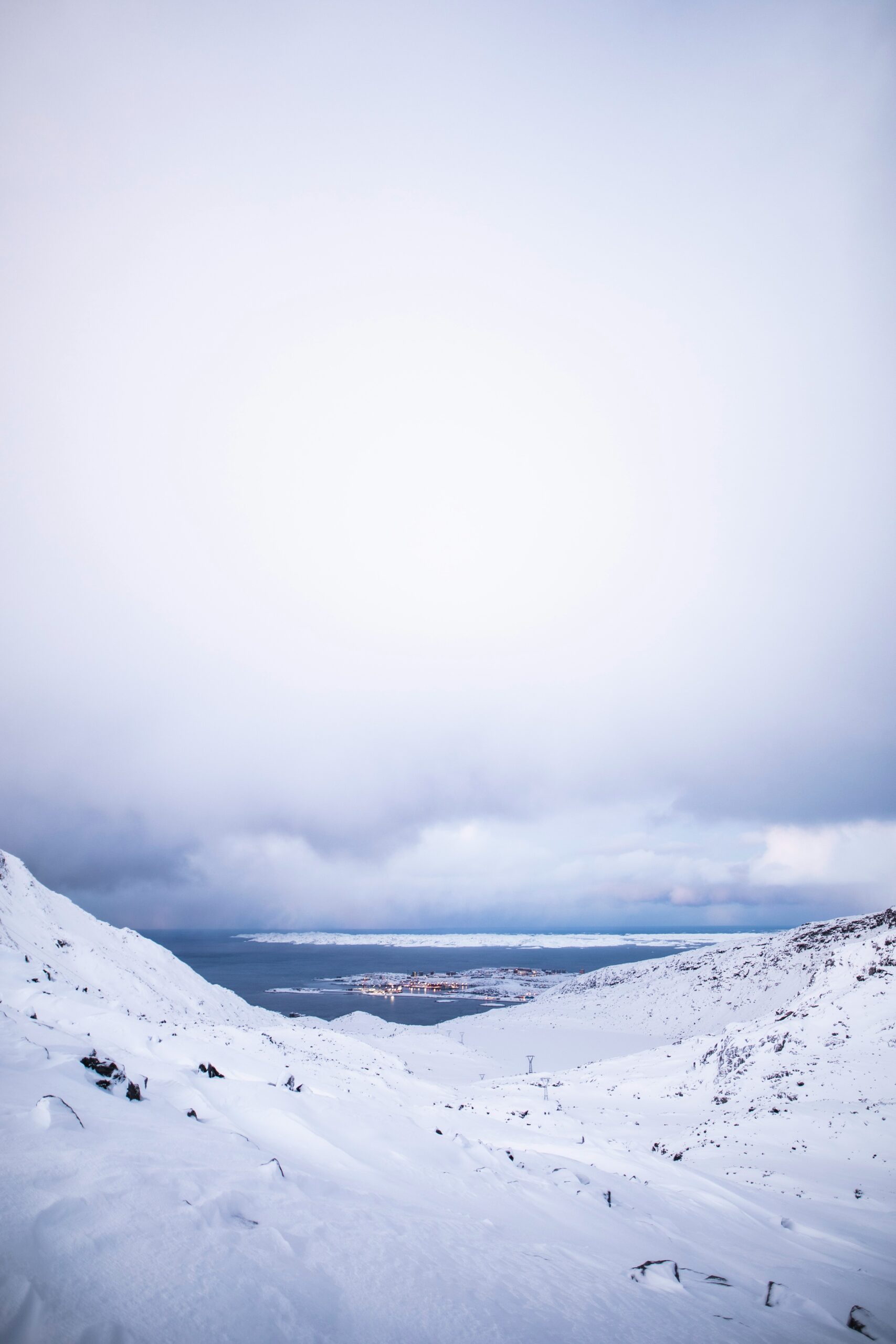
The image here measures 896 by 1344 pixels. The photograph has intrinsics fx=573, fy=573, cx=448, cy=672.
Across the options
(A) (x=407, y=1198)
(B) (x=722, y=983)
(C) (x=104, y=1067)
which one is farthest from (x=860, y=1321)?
(B) (x=722, y=983)

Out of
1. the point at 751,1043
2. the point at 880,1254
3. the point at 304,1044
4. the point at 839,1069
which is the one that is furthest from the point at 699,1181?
the point at 304,1044

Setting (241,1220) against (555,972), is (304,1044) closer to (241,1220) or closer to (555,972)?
(241,1220)

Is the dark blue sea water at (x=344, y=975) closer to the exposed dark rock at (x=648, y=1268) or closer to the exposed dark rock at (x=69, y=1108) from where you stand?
the exposed dark rock at (x=648, y=1268)

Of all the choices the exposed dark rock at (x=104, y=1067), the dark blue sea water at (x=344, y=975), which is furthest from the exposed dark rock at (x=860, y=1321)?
the dark blue sea water at (x=344, y=975)

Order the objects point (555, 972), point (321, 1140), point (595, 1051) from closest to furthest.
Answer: point (321, 1140)
point (595, 1051)
point (555, 972)

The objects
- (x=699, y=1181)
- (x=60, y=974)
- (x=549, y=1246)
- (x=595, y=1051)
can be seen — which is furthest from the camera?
(x=595, y=1051)

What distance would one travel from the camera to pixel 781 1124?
2017 cm

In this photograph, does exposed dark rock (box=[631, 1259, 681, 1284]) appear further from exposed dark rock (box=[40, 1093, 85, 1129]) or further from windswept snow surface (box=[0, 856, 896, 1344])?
exposed dark rock (box=[40, 1093, 85, 1129])

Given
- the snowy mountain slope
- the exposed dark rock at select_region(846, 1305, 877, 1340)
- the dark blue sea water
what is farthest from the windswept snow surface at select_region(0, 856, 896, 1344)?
the dark blue sea water

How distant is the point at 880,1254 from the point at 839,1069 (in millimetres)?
16043

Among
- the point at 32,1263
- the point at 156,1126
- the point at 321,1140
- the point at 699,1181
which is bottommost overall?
the point at 699,1181

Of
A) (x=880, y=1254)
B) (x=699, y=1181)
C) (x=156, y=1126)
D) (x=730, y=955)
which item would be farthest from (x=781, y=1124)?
(x=730, y=955)

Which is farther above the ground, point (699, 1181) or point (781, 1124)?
point (699, 1181)

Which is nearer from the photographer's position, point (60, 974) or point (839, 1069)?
point (839, 1069)
